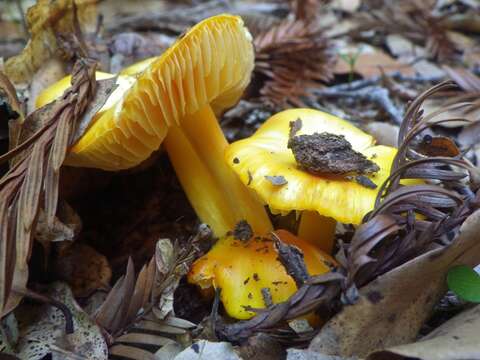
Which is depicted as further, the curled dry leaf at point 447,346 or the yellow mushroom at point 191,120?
the yellow mushroom at point 191,120

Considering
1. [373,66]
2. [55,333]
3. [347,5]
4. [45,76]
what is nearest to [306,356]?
[55,333]

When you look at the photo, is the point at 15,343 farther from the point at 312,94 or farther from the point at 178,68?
the point at 312,94

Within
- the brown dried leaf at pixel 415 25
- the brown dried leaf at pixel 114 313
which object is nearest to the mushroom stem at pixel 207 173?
the brown dried leaf at pixel 114 313

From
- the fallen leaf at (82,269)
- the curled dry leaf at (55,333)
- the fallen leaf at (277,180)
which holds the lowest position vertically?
the fallen leaf at (82,269)

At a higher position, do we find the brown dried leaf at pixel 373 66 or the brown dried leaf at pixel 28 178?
the brown dried leaf at pixel 28 178

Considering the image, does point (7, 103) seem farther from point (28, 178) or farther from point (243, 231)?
point (243, 231)

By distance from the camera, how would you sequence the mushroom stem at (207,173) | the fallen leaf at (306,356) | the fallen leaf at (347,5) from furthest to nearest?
the fallen leaf at (347,5) < the mushroom stem at (207,173) < the fallen leaf at (306,356)

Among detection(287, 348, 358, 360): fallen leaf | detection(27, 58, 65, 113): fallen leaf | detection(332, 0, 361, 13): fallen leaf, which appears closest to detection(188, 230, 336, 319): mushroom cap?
detection(287, 348, 358, 360): fallen leaf

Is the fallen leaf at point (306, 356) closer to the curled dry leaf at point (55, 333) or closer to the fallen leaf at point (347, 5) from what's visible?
the curled dry leaf at point (55, 333)
